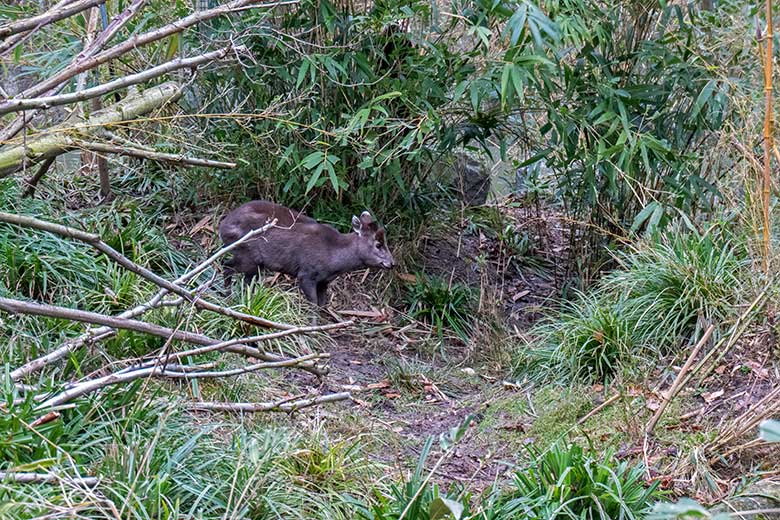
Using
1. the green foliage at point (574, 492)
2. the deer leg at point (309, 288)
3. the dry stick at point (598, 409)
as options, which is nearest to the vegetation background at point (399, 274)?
the green foliage at point (574, 492)

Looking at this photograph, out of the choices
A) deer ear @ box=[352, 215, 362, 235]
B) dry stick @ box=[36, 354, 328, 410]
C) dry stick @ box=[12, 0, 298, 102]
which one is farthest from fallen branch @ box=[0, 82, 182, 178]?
deer ear @ box=[352, 215, 362, 235]

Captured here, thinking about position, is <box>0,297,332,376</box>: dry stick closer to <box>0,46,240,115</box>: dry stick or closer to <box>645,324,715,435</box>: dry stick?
<box>0,46,240,115</box>: dry stick

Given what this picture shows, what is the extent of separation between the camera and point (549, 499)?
4621 mm

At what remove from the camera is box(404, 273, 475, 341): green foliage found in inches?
354

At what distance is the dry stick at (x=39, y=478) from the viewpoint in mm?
3952

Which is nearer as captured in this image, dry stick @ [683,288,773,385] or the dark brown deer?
dry stick @ [683,288,773,385]

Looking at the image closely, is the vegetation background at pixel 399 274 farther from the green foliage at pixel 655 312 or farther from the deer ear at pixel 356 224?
the deer ear at pixel 356 224

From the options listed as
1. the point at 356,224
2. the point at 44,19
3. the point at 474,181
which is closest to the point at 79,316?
the point at 44,19

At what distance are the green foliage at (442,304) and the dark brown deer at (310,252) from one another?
1.52 feet

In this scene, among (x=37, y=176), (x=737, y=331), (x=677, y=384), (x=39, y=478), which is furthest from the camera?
(x=37, y=176)

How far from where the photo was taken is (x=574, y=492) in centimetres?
478

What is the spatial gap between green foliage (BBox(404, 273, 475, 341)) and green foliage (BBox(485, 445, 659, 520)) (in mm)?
3997

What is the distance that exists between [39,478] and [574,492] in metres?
2.46

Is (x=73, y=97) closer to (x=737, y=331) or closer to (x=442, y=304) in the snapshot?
(x=737, y=331)
